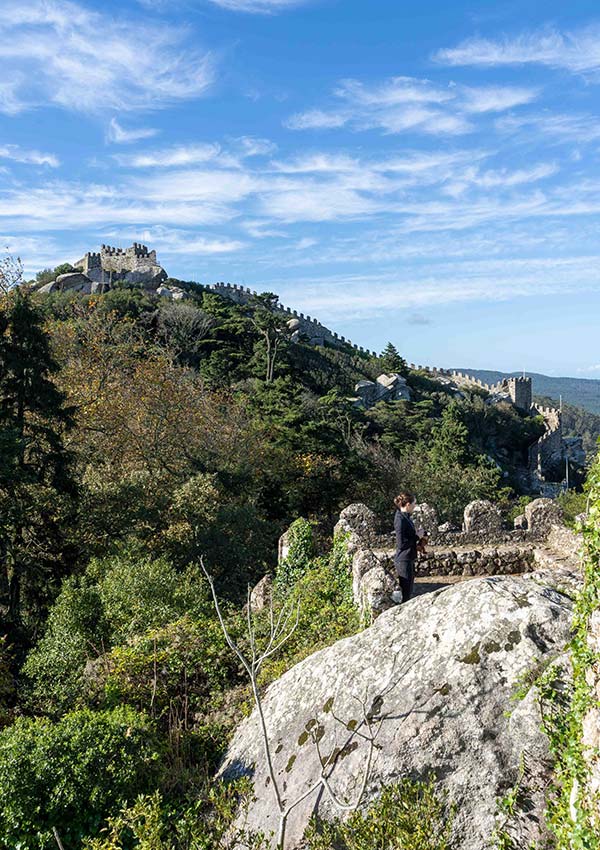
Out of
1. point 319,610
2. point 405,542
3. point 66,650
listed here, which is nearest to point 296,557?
point 319,610

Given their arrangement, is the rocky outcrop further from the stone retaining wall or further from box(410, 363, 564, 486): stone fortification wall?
box(410, 363, 564, 486): stone fortification wall

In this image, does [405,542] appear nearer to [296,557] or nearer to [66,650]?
[296,557]

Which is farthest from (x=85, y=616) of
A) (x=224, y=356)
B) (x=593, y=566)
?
(x=224, y=356)

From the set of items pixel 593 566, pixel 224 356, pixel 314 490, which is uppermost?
pixel 224 356

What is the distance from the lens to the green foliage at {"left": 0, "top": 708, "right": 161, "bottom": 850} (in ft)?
17.3

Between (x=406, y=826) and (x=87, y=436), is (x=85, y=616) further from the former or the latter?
(x=87, y=436)

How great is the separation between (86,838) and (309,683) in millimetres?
2288

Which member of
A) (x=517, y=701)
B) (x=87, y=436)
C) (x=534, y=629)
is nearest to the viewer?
(x=517, y=701)

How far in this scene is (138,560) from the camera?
12.5 metres

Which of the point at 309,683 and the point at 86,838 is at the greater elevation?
the point at 309,683

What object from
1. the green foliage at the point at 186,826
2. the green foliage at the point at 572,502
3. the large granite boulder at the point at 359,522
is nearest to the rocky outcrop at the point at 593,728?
the green foliage at the point at 186,826

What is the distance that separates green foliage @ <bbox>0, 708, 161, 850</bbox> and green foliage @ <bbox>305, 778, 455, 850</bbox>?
1924 millimetres

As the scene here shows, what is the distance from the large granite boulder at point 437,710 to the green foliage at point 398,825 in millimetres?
123

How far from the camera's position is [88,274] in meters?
66.9
